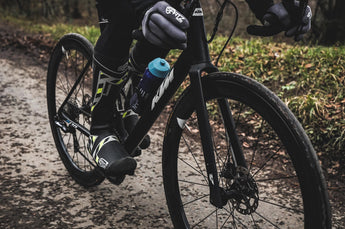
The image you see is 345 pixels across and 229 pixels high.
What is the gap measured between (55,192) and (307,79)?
110 inches

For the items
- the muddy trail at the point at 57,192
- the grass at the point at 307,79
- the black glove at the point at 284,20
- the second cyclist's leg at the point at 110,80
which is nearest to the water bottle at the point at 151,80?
the second cyclist's leg at the point at 110,80

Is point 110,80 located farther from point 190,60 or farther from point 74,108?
point 74,108

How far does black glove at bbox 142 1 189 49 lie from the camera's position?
1.19 m

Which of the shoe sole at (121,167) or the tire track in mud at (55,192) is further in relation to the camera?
the tire track in mud at (55,192)

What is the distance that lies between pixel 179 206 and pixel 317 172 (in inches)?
29.8

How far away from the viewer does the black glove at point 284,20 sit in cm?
111

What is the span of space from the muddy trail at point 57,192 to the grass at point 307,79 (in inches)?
27.2

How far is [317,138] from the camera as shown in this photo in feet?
9.37

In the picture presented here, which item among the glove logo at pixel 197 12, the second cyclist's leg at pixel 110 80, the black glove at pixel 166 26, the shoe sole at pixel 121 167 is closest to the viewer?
the black glove at pixel 166 26

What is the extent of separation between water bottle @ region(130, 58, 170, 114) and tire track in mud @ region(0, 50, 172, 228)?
0.68 m

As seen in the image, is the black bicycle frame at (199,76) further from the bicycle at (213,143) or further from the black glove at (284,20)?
the black glove at (284,20)

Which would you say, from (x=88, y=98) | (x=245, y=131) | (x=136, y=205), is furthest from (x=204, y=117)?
(x=245, y=131)

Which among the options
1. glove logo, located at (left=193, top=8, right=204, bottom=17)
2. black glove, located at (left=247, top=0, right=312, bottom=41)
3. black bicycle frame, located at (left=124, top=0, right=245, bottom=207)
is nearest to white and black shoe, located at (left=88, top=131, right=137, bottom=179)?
black bicycle frame, located at (left=124, top=0, right=245, bottom=207)

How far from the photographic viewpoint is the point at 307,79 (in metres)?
3.47
